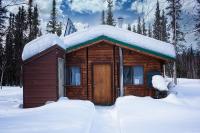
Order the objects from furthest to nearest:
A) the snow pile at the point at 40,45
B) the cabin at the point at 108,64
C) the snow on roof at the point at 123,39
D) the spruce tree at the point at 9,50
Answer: the spruce tree at the point at 9,50, the cabin at the point at 108,64, the snow on roof at the point at 123,39, the snow pile at the point at 40,45

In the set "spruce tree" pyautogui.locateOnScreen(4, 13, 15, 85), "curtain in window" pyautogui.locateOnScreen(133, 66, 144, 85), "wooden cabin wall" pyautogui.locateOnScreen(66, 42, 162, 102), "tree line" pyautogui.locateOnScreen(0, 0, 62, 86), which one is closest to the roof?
"wooden cabin wall" pyautogui.locateOnScreen(66, 42, 162, 102)

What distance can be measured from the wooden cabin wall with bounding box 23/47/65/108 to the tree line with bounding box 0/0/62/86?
2551 cm

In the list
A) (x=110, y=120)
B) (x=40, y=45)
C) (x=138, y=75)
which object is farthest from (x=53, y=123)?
(x=138, y=75)

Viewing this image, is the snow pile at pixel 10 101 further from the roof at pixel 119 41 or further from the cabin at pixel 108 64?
the roof at pixel 119 41

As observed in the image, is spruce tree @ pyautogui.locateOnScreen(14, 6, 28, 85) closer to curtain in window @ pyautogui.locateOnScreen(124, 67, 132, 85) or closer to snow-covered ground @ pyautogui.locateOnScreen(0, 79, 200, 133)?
curtain in window @ pyautogui.locateOnScreen(124, 67, 132, 85)

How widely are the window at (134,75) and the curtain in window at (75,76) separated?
2896 mm

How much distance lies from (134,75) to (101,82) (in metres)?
2.06

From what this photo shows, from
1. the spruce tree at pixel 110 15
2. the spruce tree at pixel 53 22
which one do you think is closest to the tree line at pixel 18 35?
the spruce tree at pixel 53 22

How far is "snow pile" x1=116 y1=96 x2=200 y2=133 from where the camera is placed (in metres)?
8.60

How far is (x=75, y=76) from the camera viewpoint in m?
18.6

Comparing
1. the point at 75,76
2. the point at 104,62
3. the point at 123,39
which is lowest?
the point at 75,76

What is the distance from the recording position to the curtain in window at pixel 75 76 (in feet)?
60.9

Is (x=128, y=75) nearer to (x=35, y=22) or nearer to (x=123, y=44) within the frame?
(x=123, y=44)

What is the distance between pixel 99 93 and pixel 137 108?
Answer: 560cm
